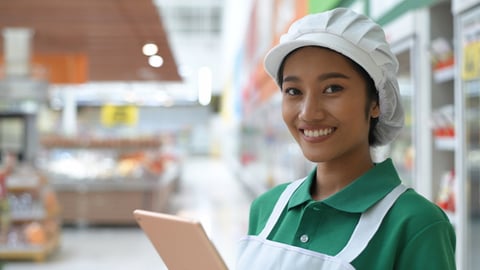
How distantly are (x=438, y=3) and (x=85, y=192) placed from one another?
21.4 ft

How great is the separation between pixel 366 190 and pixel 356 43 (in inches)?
11.0

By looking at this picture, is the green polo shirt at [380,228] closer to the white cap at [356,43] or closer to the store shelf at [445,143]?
the white cap at [356,43]

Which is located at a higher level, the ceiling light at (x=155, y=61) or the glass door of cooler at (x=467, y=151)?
the ceiling light at (x=155, y=61)

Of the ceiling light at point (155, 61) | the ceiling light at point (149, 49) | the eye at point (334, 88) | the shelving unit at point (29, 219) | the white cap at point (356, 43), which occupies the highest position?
the ceiling light at point (149, 49)

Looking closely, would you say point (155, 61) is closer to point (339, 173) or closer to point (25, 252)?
point (25, 252)

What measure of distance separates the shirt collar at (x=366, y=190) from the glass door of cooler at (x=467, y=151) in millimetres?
1703

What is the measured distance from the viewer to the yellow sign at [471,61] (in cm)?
262

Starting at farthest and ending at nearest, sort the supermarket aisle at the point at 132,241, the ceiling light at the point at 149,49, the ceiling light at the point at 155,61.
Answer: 1. the ceiling light at the point at 155,61
2. the ceiling light at the point at 149,49
3. the supermarket aisle at the point at 132,241

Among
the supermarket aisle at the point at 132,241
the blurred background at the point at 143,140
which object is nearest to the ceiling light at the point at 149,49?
the blurred background at the point at 143,140

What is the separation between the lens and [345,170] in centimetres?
122

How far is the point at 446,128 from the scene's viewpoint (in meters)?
3.05

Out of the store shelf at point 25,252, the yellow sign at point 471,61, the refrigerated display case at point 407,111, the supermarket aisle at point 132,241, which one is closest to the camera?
the yellow sign at point 471,61

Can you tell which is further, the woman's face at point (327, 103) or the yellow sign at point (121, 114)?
the yellow sign at point (121, 114)

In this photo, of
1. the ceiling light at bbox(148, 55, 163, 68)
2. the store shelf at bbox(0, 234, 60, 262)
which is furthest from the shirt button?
the ceiling light at bbox(148, 55, 163, 68)
